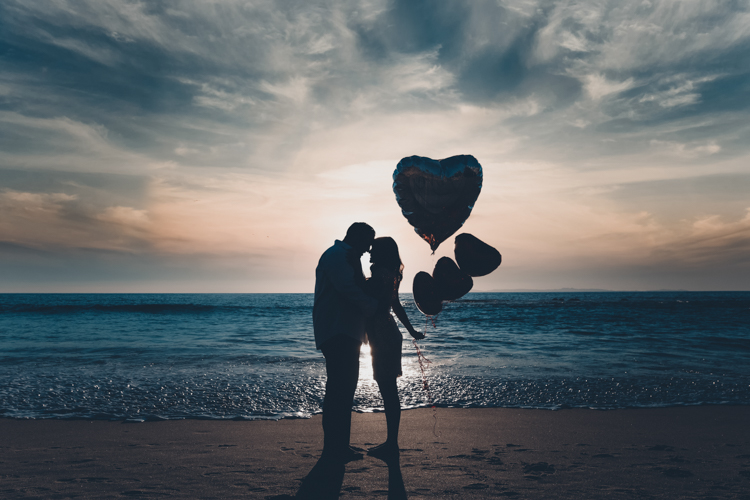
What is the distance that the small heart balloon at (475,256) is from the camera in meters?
3.58

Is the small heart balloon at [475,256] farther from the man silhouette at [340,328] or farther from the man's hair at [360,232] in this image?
the man silhouette at [340,328]

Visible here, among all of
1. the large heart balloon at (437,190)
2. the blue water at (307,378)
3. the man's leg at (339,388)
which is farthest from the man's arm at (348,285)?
the blue water at (307,378)

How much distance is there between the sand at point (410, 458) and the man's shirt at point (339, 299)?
1.02 meters

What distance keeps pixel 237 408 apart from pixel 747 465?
4.83m

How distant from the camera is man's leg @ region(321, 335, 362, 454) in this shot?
3145 mm

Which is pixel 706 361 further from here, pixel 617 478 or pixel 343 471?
pixel 343 471

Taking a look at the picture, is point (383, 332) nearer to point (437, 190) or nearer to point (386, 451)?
point (386, 451)

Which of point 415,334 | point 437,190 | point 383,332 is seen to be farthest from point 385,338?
point 437,190

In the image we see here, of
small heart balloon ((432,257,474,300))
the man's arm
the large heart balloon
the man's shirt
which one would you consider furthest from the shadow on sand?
the large heart balloon

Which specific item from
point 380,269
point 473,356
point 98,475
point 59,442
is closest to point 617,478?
point 380,269

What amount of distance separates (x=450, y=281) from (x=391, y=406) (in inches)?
45.8

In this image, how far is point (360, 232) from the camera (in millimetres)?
3379

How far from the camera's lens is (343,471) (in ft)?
10.0

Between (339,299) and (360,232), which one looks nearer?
(339,299)
